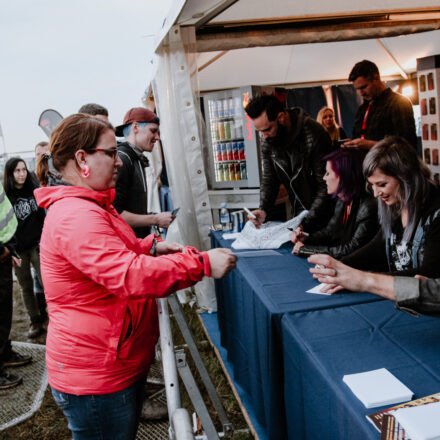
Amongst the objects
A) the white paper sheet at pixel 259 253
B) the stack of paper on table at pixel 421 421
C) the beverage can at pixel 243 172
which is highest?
the beverage can at pixel 243 172

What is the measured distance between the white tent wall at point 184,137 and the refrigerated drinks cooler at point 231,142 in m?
0.76

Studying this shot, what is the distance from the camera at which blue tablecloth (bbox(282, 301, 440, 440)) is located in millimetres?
1182

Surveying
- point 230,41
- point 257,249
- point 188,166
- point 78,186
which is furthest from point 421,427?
point 230,41

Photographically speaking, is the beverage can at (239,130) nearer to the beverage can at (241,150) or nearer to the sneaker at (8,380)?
the beverage can at (241,150)

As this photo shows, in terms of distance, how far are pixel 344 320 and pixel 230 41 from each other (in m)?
3.27

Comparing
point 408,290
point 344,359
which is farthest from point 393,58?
point 344,359

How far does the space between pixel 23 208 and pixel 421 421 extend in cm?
395

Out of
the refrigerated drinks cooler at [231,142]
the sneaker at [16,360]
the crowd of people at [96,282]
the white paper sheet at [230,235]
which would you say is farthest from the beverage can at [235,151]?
the crowd of people at [96,282]

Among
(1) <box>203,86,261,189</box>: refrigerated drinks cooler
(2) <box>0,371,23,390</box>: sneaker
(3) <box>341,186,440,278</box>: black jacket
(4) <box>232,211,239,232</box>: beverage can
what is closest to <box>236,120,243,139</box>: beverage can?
(1) <box>203,86,261,189</box>: refrigerated drinks cooler

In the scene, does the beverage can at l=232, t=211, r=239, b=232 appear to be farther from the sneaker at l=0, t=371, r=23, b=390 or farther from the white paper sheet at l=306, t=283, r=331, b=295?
the sneaker at l=0, t=371, r=23, b=390

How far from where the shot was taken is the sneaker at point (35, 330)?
4.15 metres

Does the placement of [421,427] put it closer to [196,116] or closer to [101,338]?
[101,338]

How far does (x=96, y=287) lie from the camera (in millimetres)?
1296

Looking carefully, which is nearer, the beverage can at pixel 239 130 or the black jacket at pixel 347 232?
the black jacket at pixel 347 232
